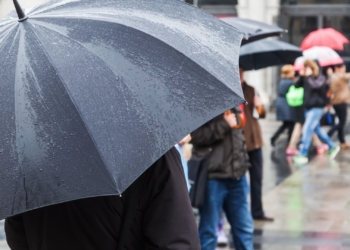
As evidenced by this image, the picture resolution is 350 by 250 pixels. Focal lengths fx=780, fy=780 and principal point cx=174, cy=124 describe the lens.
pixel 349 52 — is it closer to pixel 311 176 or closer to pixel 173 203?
pixel 311 176

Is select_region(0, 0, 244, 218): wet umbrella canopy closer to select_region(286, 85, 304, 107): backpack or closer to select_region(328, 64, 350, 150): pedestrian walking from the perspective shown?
select_region(286, 85, 304, 107): backpack

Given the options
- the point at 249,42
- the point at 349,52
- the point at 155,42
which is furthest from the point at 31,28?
the point at 349,52

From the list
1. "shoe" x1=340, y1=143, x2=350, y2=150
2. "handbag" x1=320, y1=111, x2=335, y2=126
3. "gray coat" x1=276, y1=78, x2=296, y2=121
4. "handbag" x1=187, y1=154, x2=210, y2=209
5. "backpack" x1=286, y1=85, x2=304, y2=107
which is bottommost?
"shoe" x1=340, y1=143, x2=350, y2=150

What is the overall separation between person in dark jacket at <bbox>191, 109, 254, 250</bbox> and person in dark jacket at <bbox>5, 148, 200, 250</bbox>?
3.30m

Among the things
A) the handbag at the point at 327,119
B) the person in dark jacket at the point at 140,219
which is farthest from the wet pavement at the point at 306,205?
the person in dark jacket at the point at 140,219

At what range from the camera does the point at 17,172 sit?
2465 millimetres

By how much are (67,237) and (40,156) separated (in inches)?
16.3

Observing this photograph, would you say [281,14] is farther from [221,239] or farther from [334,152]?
[221,239]

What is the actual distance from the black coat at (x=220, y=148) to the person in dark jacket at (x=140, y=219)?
10.8 feet

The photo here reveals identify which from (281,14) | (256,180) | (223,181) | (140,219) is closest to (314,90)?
(256,180)

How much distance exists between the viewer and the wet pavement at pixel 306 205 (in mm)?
7723

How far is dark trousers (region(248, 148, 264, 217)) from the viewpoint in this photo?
818 centimetres

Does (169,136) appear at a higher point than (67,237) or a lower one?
higher

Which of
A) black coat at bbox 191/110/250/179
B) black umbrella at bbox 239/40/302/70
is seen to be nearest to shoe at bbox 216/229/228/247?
black coat at bbox 191/110/250/179
